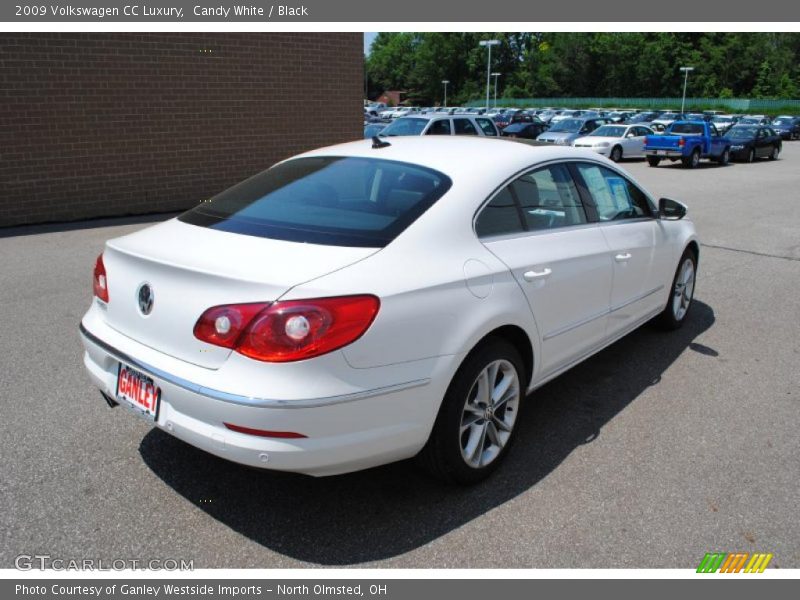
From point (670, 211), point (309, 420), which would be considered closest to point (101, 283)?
point (309, 420)

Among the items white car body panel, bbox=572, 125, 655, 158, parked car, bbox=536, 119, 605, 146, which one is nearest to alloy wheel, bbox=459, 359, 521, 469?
white car body panel, bbox=572, 125, 655, 158

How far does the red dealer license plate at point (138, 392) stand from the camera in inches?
113

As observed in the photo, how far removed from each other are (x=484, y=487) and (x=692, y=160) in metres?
23.6

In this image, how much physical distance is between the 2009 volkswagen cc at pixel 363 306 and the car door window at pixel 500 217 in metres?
0.01

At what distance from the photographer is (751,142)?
89.4 ft

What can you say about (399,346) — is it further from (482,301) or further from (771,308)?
(771,308)

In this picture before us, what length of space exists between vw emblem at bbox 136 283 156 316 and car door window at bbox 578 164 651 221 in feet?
8.73

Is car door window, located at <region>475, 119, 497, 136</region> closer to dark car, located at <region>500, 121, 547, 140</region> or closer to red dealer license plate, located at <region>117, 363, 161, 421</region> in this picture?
dark car, located at <region>500, 121, 547, 140</region>

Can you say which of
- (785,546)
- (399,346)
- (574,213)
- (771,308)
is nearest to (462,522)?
(399,346)

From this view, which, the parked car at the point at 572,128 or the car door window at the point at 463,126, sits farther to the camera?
the parked car at the point at 572,128

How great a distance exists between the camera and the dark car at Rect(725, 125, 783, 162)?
27.1 metres

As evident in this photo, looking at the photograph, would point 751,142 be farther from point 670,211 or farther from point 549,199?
point 549,199

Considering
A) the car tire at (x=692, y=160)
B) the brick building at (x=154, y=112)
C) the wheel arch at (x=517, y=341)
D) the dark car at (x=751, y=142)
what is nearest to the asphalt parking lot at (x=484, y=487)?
the wheel arch at (x=517, y=341)

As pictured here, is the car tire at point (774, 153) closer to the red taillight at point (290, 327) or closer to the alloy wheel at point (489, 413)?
the alloy wheel at point (489, 413)
